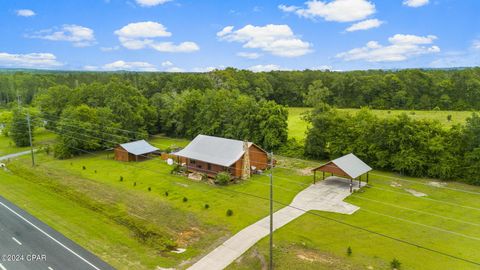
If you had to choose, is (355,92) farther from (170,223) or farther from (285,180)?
(170,223)

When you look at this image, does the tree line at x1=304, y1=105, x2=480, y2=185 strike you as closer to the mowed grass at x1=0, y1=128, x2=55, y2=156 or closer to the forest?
the forest

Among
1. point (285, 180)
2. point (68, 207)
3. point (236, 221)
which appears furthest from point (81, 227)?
point (285, 180)

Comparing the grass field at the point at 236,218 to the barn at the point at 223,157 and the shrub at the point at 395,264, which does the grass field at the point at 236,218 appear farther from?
the barn at the point at 223,157

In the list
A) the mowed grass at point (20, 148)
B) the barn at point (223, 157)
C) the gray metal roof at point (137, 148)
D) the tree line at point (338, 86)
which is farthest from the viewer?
the tree line at point (338, 86)

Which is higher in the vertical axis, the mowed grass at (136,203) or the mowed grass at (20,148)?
the mowed grass at (20,148)

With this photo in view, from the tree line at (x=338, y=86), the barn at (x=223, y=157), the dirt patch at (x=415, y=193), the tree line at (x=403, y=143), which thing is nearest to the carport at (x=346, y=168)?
the dirt patch at (x=415, y=193)

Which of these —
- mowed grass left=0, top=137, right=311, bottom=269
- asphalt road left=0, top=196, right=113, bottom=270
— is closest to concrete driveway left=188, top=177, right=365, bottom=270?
mowed grass left=0, top=137, right=311, bottom=269

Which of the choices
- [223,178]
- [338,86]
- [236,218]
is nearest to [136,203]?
[223,178]
